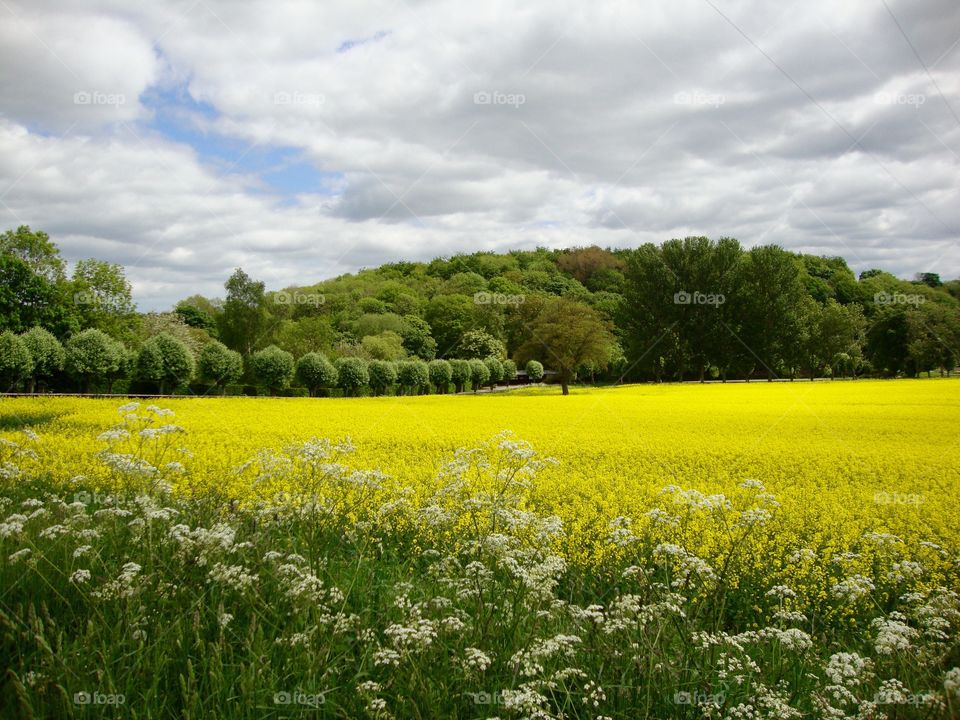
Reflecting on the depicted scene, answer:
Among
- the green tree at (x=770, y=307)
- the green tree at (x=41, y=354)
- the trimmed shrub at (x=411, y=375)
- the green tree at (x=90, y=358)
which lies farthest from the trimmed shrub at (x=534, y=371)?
the green tree at (x=41, y=354)

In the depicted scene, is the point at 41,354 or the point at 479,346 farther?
the point at 479,346

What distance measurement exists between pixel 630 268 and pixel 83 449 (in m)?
54.2

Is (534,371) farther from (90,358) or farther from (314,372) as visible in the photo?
(90,358)

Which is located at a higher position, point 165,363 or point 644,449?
point 165,363

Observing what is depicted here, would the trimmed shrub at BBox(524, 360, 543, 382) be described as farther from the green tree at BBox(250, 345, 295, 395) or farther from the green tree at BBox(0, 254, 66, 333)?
the green tree at BBox(0, 254, 66, 333)

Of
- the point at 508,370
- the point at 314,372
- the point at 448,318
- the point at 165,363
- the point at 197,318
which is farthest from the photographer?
the point at 197,318

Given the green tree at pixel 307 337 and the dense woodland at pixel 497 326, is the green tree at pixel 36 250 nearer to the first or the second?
the dense woodland at pixel 497 326

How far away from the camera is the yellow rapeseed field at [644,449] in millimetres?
8266

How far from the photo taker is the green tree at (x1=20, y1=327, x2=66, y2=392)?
81.8ft

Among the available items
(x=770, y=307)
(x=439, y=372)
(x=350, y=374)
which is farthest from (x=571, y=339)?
(x=770, y=307)

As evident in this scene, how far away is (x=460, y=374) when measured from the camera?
162 ft

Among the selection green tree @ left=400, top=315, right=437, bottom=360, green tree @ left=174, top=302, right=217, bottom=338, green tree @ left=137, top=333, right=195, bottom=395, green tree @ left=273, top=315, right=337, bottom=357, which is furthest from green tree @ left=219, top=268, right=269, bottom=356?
green tree @ left=137, top=333, right=195, bottom=395

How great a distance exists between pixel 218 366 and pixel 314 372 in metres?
4.92

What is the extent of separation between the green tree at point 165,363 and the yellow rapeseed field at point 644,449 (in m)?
5.57
